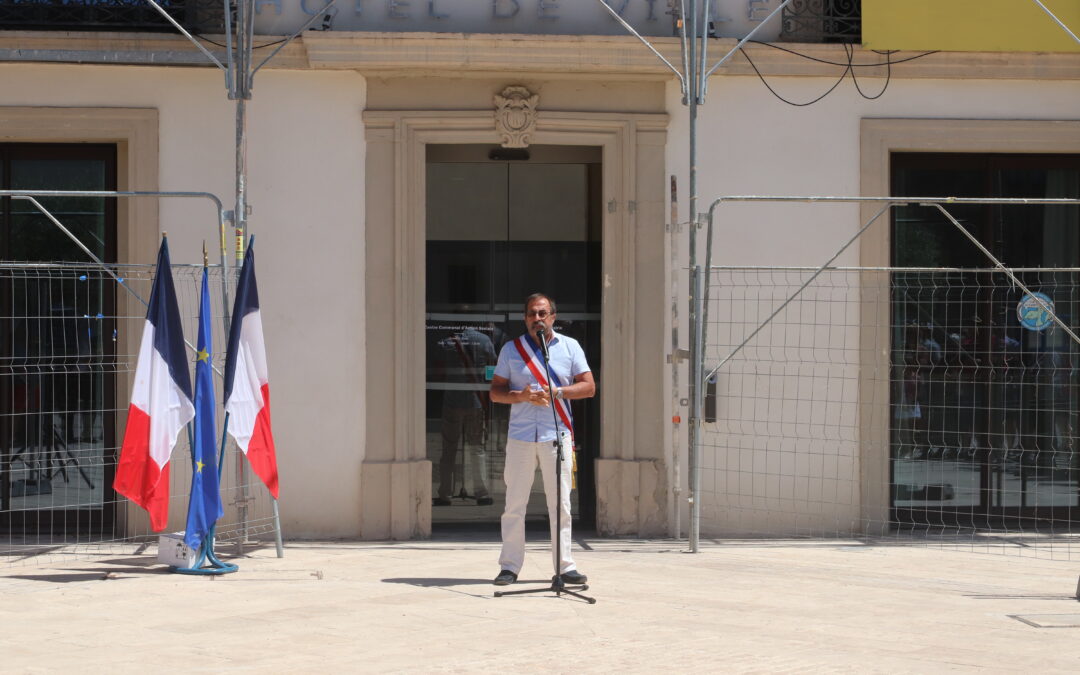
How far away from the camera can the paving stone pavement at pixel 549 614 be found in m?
6.69

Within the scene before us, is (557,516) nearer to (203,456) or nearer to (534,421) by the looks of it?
(534,421)

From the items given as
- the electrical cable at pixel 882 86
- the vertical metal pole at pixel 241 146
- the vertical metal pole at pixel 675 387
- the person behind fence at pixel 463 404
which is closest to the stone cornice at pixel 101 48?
the vertical metal pole at pixel 241 146

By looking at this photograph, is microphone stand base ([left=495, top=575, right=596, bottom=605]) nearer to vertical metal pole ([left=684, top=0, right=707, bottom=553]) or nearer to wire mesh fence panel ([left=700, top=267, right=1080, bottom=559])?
vertical metal pole ([left=684, top=0, right=707, bottom=553])

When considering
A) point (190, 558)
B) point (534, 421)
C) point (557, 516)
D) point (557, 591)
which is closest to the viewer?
point (557, 591)

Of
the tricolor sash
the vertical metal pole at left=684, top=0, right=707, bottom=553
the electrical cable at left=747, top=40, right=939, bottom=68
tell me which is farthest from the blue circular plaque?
the tricolor sash

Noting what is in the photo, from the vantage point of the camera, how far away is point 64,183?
11.3m

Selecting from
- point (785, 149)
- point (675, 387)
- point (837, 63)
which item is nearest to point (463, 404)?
point (675, 387)

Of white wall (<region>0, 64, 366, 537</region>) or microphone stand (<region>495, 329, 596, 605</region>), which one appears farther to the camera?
white wall (<region>0, 64, 366, 537</region>)

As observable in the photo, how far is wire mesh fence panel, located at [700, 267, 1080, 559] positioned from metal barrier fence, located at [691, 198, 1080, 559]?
0.01m

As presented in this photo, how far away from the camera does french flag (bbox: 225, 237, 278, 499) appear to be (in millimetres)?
9328

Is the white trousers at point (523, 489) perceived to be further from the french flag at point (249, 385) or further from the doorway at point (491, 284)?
the doorway at point (491, 284)

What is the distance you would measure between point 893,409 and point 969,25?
10.6 feet

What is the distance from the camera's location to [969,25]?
11234mm

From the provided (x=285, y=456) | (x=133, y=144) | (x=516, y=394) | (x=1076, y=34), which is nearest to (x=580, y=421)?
(x=285, y=456)
